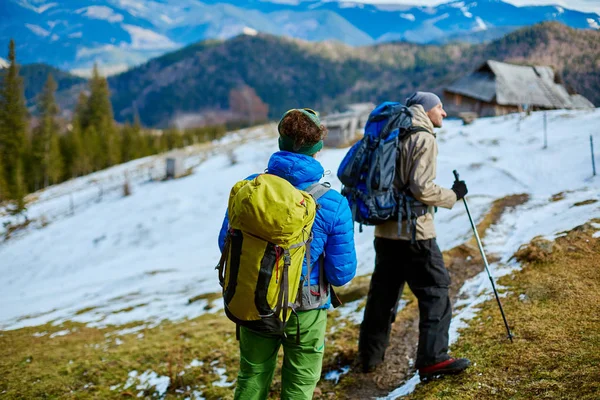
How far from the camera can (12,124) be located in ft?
166

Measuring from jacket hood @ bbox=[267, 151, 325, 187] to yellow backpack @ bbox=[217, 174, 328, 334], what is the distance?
0.43ft

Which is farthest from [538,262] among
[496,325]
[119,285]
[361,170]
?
[119,285]

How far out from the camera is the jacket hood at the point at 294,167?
292 cm

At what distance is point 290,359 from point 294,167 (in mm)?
1422

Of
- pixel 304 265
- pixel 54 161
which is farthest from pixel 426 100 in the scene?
pixel 54 161

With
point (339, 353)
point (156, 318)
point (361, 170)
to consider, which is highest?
point (361, 170)

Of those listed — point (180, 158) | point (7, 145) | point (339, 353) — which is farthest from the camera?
point (7, 145)

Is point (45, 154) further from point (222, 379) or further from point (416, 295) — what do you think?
point (416, 295)

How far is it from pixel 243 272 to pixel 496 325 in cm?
327

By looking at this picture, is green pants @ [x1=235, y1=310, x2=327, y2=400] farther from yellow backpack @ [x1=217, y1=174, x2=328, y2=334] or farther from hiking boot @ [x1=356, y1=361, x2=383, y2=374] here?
hiking boot @ [x1=356, y1=361, x2=383, y2=374]

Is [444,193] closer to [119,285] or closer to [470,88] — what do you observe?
A: [119,285]

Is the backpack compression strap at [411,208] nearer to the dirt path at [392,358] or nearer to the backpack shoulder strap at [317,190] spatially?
the backpack shoulder strap at [317,190]

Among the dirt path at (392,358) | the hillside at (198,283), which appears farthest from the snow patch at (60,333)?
the dirt path at (392,358)

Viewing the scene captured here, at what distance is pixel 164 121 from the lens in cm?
19438
